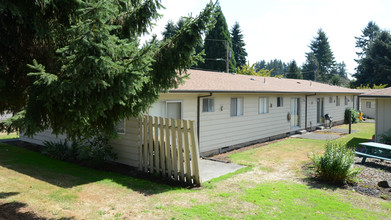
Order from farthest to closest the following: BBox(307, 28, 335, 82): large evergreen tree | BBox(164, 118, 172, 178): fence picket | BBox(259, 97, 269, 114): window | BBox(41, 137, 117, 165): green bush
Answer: BBox(307, 28, 335, 82): large evergreen tree < BBox(259, 97, 269, 114): window < BBox(41, 137, 117, 165): green bush < BBox(164, 118, 172, 178): fence picket

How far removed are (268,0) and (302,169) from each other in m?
6.10

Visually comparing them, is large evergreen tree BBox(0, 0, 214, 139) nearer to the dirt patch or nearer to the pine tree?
the dirt patch

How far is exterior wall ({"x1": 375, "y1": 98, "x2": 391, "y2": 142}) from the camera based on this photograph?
44.5 feet

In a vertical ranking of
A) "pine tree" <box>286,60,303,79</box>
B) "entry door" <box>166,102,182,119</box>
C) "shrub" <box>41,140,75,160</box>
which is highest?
"pine tree" <box>286,60,303,79</box>

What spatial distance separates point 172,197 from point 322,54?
7009 centimetres

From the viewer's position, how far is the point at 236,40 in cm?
5119

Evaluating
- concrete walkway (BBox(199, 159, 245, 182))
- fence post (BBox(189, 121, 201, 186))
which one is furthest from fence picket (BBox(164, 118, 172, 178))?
concrete walkway (BBox(199, 159, 245, 182))

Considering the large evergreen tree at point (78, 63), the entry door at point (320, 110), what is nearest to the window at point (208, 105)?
the large evergreen tree at point (78, 63)

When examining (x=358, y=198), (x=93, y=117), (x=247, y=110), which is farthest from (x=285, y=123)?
(x=93, y=117)

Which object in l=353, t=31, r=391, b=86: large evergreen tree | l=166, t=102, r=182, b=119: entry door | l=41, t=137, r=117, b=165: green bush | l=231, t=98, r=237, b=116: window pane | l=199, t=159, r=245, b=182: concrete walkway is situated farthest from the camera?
l=353, t=31, r=391, b=86: large evergreen tree

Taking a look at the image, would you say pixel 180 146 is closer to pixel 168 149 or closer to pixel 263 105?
pixel 168 149

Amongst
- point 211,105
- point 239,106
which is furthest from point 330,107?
point 211,105

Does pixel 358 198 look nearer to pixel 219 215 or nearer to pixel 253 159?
pixel 219 215

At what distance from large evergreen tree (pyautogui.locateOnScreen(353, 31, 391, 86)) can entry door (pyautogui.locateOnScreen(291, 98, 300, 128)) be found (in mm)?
31353
